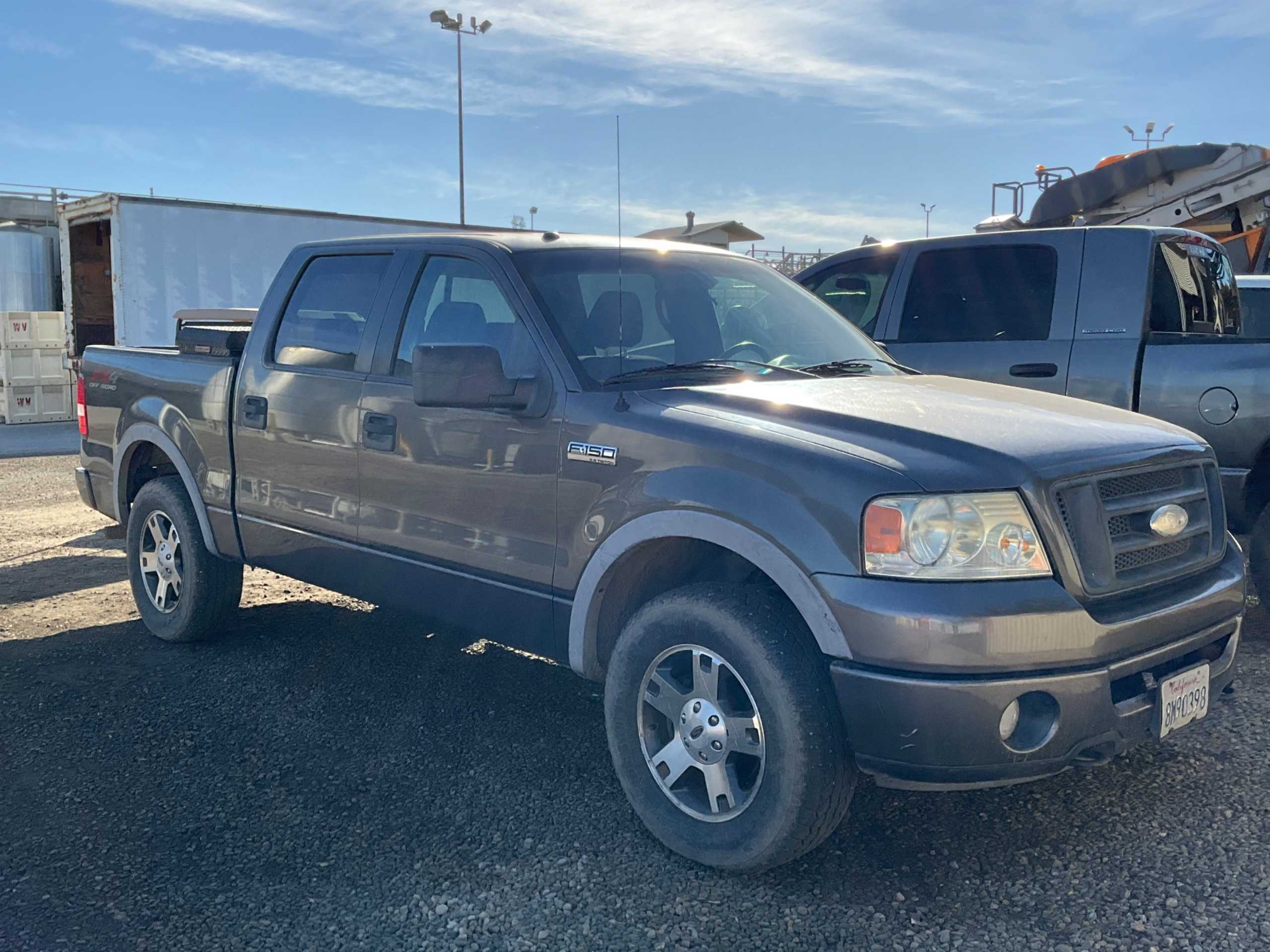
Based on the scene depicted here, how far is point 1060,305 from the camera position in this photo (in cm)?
556

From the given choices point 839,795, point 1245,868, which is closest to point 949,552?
point 839,795

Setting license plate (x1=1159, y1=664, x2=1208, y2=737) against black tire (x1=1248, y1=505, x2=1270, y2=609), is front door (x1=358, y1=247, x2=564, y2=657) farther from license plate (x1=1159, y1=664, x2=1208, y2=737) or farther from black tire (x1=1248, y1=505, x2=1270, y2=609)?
black tire (x1=1248, y1=505, x2=1270, y2=609)

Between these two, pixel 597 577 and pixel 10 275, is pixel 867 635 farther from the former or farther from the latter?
pixel 10 275

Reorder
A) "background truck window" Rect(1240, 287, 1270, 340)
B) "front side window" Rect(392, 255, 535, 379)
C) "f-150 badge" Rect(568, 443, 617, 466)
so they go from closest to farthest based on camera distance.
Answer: "f-150 badge" Rect(568, 443, 617, 466), "front side window" Rect(392, 255, 535, 379), "background truck window" Rect(1240, 287, 1270, 340)

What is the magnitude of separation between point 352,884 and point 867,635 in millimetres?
1559

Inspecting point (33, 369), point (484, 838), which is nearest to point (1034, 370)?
point (484, 838)

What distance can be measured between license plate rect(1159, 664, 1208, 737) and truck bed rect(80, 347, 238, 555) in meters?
3.68

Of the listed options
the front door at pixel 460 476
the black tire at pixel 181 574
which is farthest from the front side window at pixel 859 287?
the black tire at pixel 181 574

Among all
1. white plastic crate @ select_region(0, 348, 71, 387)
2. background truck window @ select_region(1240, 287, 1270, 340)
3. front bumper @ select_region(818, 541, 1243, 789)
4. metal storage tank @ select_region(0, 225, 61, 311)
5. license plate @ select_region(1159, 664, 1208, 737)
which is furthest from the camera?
metal storage tank @ select_region(0, 225, 61, 311)

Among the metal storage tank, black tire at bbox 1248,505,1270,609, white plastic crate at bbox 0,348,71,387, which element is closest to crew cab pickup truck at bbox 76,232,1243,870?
black tire at bbox 1248,505,1270,609

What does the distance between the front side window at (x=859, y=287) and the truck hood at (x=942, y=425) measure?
253cm

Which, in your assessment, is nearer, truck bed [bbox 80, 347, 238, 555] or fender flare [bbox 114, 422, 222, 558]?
truck bed [bbox 80, 347, 238, 555]

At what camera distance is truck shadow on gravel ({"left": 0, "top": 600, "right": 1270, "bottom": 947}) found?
3055 millimetres

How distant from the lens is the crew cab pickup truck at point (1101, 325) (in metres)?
5.09
